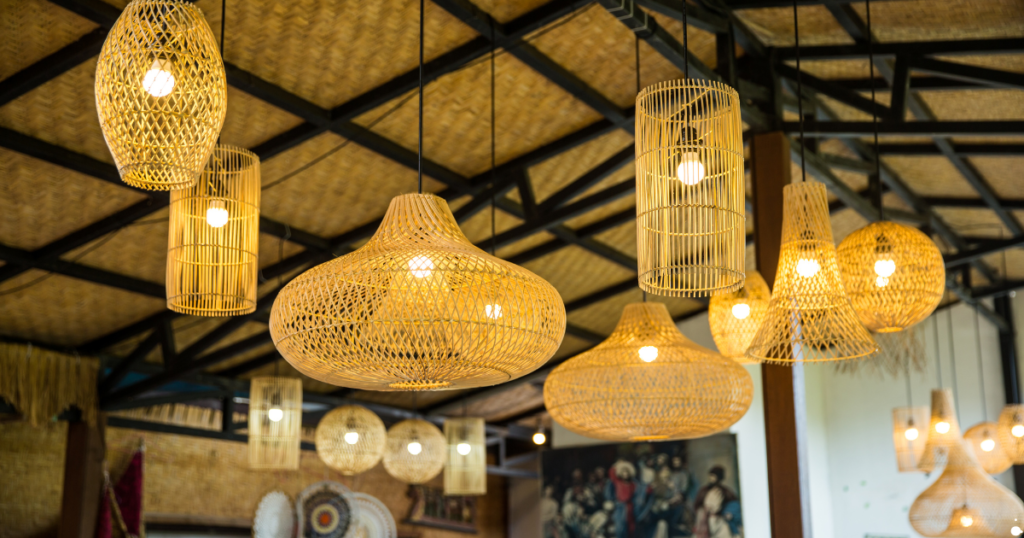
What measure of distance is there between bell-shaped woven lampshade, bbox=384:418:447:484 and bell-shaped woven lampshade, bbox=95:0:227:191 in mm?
7146

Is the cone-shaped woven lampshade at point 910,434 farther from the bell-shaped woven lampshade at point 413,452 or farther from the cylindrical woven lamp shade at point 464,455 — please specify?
the bell-shaped woven lampshade at point 413,452

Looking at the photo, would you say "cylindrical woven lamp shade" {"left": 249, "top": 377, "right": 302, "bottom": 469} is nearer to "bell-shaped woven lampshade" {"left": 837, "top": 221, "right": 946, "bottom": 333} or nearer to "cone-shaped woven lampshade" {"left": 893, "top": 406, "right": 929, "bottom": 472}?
"bell-shaped woven lampshade" {"left": 837, "top": 221, "right": 946, "bottom": 333}

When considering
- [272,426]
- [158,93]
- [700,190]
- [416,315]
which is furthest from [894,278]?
[272,426]

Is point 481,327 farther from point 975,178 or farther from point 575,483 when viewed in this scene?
point 575,483

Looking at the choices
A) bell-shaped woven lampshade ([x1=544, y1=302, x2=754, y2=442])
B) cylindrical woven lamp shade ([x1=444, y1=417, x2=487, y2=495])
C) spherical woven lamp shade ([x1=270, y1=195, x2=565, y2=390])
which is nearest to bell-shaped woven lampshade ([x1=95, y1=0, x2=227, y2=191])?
spherical woven lamp shade ([x1=270, y1=195, x2=565, y2=390])

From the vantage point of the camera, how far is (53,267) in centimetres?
706

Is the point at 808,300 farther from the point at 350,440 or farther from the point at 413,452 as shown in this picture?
the point at 413,452

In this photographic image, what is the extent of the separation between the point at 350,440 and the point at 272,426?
0.76 metres

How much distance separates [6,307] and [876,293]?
636 cm

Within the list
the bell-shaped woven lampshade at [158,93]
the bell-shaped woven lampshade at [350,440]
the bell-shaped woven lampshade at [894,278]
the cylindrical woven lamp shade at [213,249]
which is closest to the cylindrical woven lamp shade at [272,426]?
the bell-shaped woven lampshade at [350,440]

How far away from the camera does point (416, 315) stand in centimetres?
278

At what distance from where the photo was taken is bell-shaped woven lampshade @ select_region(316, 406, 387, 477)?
8.48 m

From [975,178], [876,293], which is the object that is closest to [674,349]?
[876,293]

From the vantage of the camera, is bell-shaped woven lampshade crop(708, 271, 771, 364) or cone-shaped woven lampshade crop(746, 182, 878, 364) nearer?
cone-shaped woven lampshade crop(746, 182, 878, 364)
